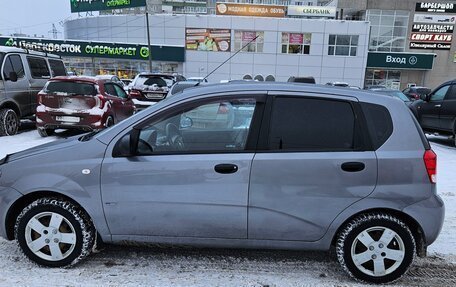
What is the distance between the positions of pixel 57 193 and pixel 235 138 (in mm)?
1636

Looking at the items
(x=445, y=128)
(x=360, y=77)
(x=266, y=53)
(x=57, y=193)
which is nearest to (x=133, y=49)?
(x=266, y=53)

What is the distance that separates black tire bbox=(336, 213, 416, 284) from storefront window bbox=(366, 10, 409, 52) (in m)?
47.2

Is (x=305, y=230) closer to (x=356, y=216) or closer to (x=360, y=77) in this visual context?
(x=356, y=216)

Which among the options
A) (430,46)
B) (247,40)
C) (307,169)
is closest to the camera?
(307,169)

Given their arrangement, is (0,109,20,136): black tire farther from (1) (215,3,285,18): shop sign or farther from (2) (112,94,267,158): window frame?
(1) (215,3,285,18): shop sign

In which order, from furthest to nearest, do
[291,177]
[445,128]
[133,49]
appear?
1. [133,49]
2. [445,128]
3. [291,177]

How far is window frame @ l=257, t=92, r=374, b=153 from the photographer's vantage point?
3127 mm

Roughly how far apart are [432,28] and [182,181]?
177ft

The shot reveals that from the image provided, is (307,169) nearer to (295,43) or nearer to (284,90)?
(284,90)

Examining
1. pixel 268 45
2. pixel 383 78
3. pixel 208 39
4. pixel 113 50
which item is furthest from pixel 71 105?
pixel 383 78

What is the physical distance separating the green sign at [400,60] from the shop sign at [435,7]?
7.67 meters

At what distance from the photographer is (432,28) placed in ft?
156

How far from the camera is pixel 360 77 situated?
41.4m

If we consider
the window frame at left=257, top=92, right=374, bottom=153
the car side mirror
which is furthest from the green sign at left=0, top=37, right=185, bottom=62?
the window frame at left=257, top=92, right=374, bottom=153
